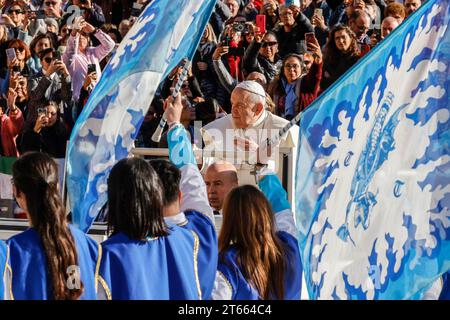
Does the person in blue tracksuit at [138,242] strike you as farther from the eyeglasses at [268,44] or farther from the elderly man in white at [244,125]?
the eyeglasses at [268,44]

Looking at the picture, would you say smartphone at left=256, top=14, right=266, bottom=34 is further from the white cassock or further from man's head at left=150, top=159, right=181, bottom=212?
man's head at left=150, top=159, right=181, bottom=212

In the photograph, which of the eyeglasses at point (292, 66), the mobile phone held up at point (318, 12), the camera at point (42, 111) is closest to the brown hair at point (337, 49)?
the eyeglasses at point (292, 66)

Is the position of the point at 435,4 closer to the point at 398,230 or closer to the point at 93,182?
the point at 398,230

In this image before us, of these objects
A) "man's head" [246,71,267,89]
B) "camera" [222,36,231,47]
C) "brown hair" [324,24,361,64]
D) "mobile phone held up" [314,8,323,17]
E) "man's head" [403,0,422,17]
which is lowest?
"man's head" [246,71,267,89]

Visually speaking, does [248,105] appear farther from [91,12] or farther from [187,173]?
[91,12]

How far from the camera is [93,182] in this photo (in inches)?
222

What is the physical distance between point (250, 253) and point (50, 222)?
1.02m

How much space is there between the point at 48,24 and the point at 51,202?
1048cm

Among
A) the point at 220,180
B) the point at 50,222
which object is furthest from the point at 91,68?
the point at 50,222

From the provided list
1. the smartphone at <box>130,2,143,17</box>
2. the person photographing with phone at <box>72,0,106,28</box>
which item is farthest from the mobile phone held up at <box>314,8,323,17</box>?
the person photographing with phone at <box>72,0,106,28</box>

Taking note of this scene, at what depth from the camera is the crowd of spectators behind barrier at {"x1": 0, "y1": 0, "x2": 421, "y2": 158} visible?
10.3 metres

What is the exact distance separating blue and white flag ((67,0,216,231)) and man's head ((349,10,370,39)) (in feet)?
16.4
